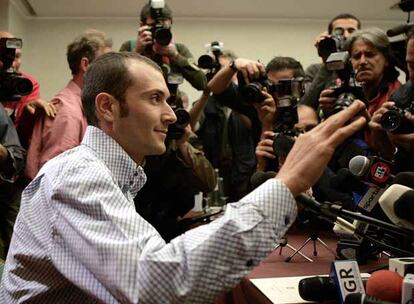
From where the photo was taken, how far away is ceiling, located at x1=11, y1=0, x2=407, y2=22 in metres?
5.59

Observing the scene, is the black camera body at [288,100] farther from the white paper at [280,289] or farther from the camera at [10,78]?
the camera at [10,78]

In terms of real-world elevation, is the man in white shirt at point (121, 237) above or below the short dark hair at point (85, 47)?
below

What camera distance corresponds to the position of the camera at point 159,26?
7.77 ft

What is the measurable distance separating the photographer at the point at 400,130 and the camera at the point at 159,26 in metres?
0.94

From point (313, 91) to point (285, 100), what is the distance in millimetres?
699

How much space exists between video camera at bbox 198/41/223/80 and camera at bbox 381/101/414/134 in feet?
3.89

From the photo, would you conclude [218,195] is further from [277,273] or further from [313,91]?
[277,273]

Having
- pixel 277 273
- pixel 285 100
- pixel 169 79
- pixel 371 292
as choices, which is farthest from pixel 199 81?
pixel 371 292

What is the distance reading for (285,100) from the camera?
6.43 feet

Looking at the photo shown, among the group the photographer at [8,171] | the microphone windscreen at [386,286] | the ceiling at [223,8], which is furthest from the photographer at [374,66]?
the ceiling at [223,8]

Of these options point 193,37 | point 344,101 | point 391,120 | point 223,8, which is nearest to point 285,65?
point 344,101

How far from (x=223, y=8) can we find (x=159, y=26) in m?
3.52

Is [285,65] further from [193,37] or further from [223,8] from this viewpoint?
[193,37]

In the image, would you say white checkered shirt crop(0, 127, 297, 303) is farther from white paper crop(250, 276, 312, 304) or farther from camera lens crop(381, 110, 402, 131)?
camera lens crop(381, 110, 402, 131)
